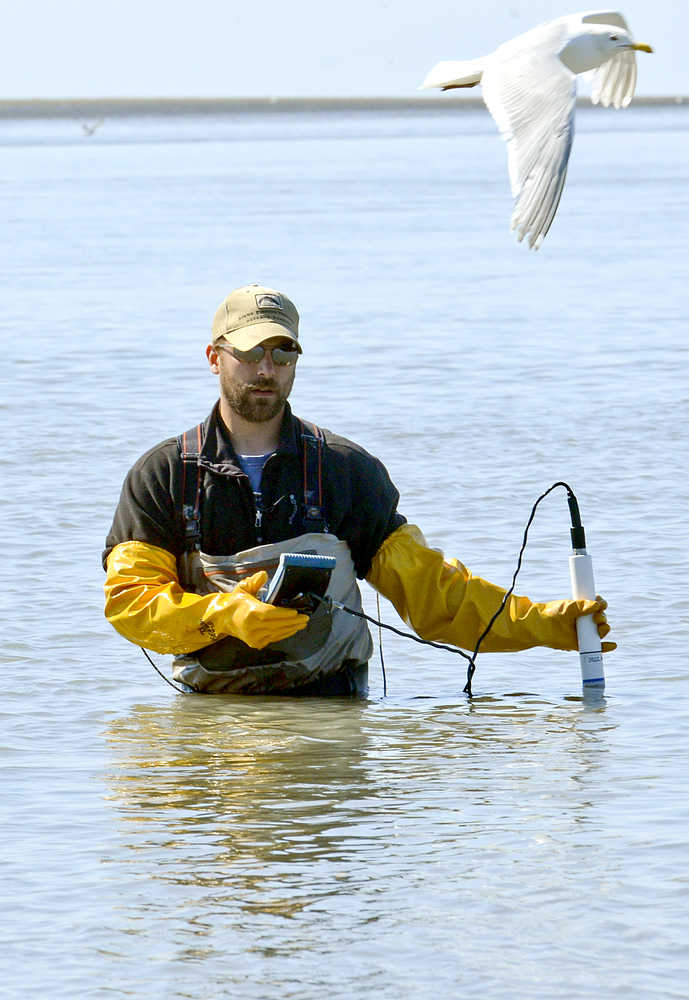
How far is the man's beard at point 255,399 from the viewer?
547 centimetres

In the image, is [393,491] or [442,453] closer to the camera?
[393,491]

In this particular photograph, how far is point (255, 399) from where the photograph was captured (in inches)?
215

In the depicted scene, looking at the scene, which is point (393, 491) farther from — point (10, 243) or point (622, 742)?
point (10, 243)

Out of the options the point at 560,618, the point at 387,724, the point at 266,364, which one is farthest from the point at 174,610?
the point at 560,618

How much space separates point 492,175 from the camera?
5075cm

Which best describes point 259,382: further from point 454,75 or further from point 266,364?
point 454,75

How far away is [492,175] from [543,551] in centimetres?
4317

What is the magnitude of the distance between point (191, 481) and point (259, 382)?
0.34 metres

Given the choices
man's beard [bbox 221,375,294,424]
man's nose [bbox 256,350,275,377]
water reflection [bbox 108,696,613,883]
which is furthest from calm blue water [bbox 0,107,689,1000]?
man's nose [bbox 256,350,275,377]

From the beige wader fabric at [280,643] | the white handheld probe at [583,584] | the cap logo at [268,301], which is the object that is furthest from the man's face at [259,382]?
the white handheld probe at [583,584]

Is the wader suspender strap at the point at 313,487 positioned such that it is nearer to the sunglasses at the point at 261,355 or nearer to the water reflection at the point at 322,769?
the sunglasses at the point at 261,355

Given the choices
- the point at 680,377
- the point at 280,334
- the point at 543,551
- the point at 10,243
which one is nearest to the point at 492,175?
the point at 10,243

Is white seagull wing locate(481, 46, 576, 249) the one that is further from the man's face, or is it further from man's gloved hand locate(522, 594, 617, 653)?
man's gloved hand locate(522, 594, 617, 653)

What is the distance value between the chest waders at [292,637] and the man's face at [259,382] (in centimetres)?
14
